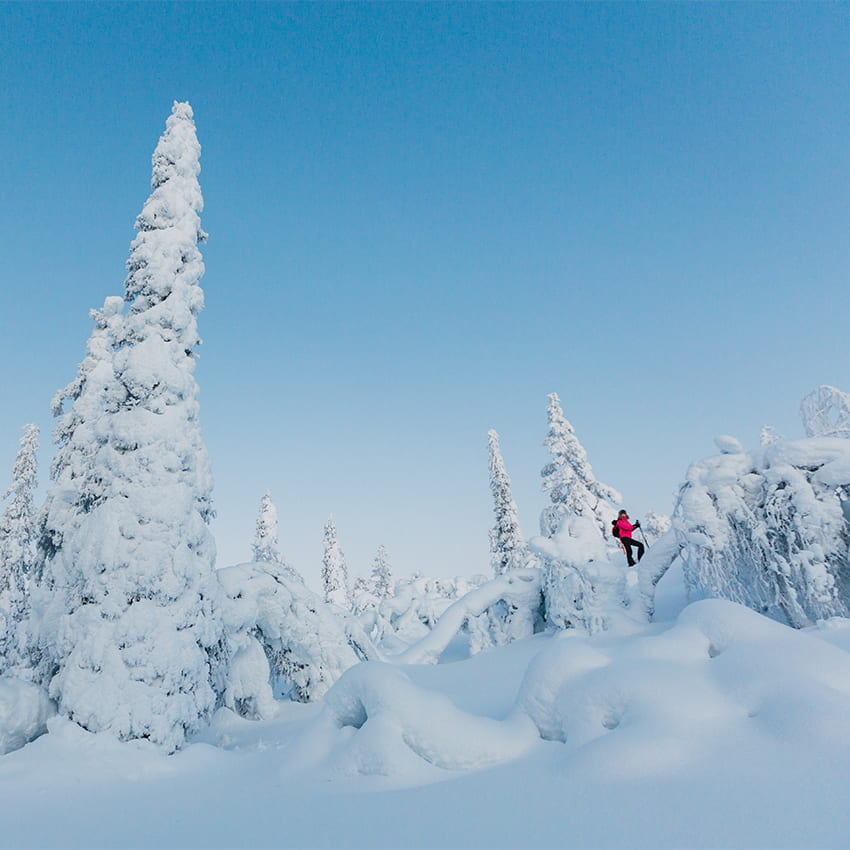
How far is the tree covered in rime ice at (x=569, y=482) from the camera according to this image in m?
24.8

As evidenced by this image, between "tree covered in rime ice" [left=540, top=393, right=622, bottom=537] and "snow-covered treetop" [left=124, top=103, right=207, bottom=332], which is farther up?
"snow-covered treetop" [left=124, top=103, right=207, bottom=332]

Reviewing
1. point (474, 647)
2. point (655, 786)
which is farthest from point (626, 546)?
point (655, 786)

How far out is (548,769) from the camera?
3770mm

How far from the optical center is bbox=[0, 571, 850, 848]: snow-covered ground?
9.82ft

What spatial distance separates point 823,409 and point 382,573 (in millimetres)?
44669

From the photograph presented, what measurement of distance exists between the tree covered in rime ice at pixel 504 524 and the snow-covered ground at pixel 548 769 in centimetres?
2299

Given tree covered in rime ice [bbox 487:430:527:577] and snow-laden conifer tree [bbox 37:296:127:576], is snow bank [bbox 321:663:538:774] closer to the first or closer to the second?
snow-laden conifer tree [bbox 37:296:127:576]

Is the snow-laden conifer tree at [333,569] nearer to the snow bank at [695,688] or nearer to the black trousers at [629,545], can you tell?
the black trousers at [629,545]

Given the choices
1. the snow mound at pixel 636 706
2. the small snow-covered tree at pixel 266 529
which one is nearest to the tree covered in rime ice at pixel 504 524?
the small snow-covered tree at pixel 266 529

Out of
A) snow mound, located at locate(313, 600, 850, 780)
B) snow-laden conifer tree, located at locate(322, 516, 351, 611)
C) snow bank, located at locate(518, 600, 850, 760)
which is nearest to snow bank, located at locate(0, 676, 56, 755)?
snow mound, located at locate(313, 600, 850, 780)

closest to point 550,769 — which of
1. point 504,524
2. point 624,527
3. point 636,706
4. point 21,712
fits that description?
point 636,706

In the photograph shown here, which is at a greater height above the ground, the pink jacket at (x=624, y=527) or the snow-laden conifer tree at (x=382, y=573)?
the pink jacket at (x=624, y=527)

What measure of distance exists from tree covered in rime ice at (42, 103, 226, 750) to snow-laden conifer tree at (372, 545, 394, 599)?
43581mm

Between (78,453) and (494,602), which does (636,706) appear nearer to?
(494,602)
